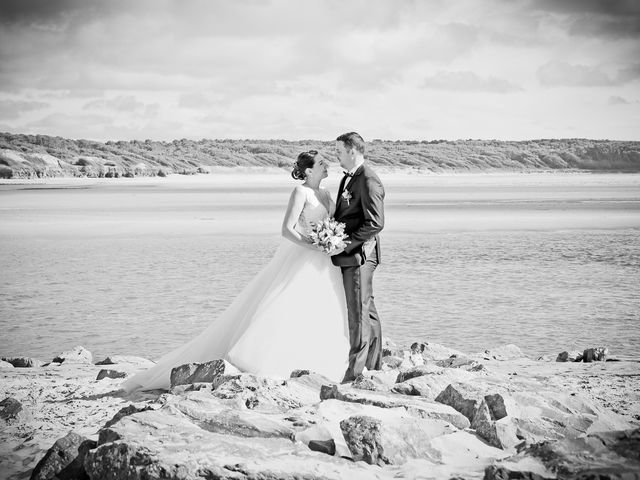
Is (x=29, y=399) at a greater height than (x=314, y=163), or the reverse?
(x=314, y=163)

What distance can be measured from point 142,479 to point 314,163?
3517 mm

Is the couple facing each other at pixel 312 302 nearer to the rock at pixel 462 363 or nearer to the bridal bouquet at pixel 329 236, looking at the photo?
the bridal bouquet at pixel 329 236

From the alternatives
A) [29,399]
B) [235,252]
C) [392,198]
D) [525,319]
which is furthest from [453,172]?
[29,399]

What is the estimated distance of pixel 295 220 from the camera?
6.99m

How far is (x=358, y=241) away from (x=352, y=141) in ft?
2.67

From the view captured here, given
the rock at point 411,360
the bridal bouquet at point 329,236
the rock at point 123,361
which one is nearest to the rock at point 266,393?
the bridal bouquet at point 329,236

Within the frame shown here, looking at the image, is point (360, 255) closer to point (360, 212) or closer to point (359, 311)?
point (360, 212)

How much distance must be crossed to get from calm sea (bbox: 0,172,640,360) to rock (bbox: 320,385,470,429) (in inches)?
59.9

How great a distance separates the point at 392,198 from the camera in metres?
38.3

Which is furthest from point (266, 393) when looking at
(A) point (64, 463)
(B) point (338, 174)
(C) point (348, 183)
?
(B) point (338, 174)

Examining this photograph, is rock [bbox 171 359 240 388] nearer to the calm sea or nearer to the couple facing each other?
the couple facing each other

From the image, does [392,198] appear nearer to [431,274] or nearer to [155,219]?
[155,219]

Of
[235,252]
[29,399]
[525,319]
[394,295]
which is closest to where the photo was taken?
[29,399]

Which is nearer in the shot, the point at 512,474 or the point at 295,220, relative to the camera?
the point at 512,474
